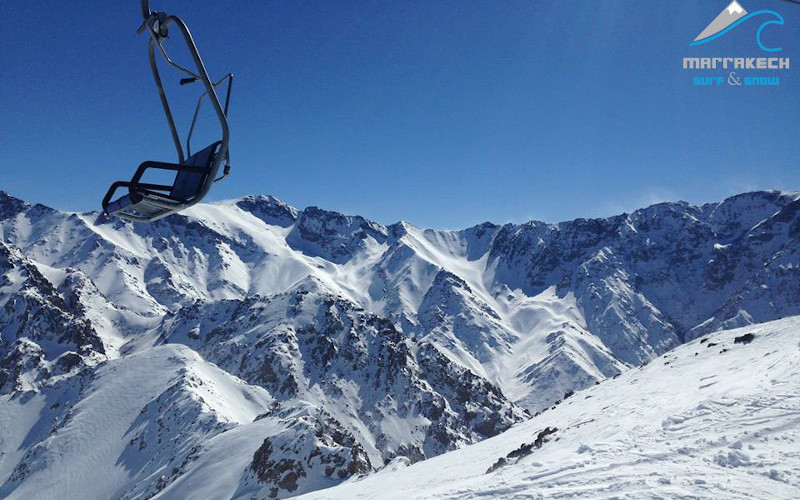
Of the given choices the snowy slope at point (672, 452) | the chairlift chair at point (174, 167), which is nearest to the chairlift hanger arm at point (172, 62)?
the chairlift chair at point (174, 167)

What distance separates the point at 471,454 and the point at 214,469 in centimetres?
5198

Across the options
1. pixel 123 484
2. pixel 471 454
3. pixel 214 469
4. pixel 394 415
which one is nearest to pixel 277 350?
pixel 394 415

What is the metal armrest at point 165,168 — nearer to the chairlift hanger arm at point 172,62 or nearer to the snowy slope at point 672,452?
the chairlift hanger arm at point 172,62

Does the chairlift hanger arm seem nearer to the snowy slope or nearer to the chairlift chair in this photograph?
the chairlift chair

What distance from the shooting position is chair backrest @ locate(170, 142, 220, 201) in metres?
6.93

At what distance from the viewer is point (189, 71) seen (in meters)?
6.75

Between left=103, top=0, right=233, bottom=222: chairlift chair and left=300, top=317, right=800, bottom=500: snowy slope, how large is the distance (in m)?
11.5

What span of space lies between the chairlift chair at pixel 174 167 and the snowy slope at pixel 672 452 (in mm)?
11508

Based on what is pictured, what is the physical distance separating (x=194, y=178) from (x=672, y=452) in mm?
14631

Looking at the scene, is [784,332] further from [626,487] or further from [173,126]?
[173,126]

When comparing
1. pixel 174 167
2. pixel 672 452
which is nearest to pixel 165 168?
pixel 174 167

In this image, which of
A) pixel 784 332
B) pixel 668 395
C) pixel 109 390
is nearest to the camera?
pixel 668 395

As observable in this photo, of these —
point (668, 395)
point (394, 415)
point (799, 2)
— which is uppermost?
point (799, 2)

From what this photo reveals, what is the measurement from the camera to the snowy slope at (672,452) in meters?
12.4
